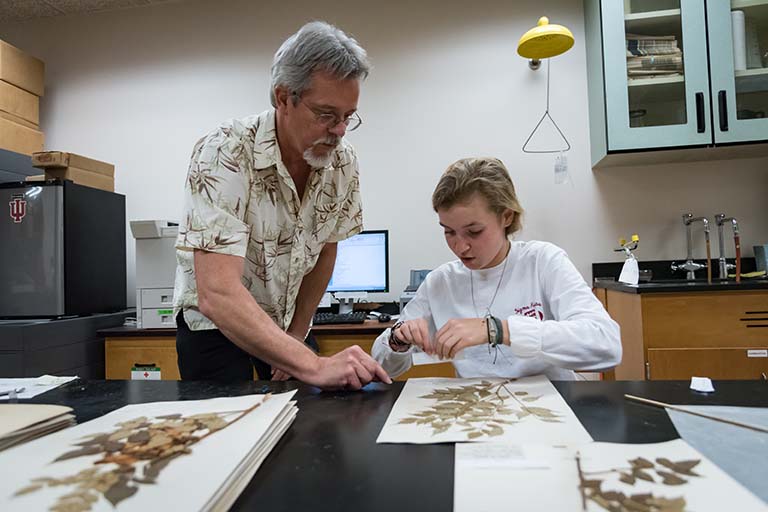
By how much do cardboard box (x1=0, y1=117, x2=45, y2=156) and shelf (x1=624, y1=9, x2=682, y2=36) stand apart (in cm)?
297

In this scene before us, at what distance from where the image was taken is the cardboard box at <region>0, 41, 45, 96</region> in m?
2.45

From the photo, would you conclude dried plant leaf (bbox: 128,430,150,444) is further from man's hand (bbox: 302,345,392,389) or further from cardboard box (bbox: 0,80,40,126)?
cardboard box (bbox: 0,80,40,126)

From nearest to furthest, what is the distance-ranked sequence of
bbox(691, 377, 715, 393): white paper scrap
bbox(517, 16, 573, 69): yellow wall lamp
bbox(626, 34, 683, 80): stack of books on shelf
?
bbox(691, 377, 715, 393): white paper scrap < bbox(517, 16, 573, 69): yellow wall lamp < bbox(626, 34, 683, 80): stack of books on shelf

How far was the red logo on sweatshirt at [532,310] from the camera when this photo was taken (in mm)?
1112

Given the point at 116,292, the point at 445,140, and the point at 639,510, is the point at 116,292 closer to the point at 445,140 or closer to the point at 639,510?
the point at 445,140

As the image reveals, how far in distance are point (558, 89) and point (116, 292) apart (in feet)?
7.86

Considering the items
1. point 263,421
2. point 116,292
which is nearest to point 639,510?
point 263,421

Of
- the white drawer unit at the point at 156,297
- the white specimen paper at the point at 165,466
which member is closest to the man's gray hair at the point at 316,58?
the white specimen paper at the point at 165,466

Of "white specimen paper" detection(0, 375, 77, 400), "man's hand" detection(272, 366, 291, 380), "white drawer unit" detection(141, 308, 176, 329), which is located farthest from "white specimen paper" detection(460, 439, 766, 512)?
"white drawer unit" detection(141, 308, 176, 329)

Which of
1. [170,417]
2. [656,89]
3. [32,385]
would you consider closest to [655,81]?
[656,89]

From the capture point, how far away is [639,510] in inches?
13.9

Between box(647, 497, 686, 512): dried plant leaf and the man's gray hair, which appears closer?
box(647, 497, 686, 512): dried plant leaf

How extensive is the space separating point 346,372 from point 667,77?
2029mm

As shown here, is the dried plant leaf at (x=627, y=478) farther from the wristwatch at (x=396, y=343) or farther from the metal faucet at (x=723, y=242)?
the metal faucet at (x=723, y=242)
